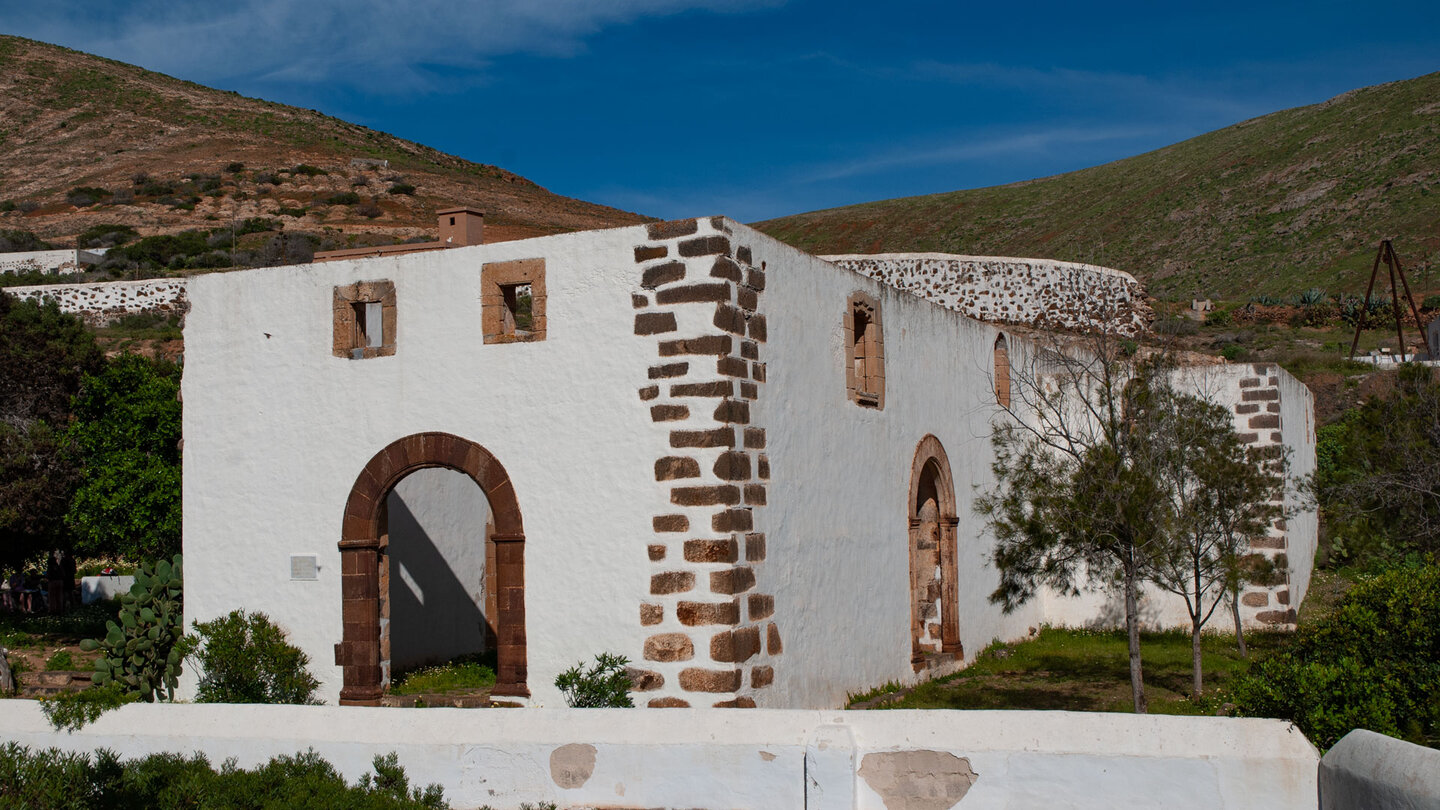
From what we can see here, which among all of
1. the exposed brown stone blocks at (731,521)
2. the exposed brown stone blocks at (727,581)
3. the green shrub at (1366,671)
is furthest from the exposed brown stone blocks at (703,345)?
the green shrub at (1366,671)

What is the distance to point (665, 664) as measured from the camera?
8.78m

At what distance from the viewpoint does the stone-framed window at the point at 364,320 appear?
1007cm

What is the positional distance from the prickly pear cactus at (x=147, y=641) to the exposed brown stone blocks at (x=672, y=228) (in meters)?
5.55

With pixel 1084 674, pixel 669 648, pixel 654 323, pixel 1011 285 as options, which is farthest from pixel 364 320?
pixel 1011 285

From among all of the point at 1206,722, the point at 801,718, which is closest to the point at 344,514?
the point at 801,718

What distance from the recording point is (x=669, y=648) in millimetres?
8773

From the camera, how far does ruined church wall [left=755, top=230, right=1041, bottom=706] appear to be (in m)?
9.62

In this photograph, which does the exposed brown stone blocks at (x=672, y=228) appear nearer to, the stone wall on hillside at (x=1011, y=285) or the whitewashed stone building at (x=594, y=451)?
the whitewashed stone building at (x=594, y=451)

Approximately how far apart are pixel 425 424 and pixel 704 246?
2.84 metres

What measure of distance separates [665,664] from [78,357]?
14.8m

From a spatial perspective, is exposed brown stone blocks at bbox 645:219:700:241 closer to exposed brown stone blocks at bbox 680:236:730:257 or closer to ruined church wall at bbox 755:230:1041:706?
exposed brown stone blocks at bbox 680:236:730:257

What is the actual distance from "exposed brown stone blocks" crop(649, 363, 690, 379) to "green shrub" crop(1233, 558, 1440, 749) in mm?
4275

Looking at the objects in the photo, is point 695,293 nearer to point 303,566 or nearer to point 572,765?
point 572,765

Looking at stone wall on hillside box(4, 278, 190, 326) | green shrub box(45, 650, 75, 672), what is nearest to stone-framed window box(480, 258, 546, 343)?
green shrub box(45, 650, 75, 672)
